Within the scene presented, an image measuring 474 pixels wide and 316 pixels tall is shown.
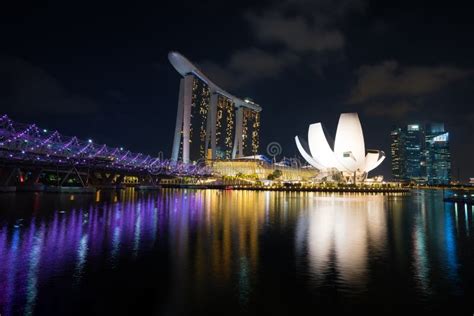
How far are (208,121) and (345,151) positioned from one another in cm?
3693

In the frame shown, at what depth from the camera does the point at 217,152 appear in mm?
95250

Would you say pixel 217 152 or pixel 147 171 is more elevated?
pixel 217 152

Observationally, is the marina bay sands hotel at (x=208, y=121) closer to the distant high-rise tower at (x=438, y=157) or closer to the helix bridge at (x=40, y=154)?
the helix bridge at (x=40, y=154)

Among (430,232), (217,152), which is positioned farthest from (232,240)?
(217,152)

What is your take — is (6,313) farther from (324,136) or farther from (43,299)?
(324,136)

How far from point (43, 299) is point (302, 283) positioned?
13.4ft

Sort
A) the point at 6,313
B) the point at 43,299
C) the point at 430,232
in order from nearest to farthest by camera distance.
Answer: the point at 6,313 → the point at 43,299 → the point at 430,232

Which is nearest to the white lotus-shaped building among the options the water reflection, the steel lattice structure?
the steel lattice structure

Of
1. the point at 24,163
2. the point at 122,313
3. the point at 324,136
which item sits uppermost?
the point at 324,136

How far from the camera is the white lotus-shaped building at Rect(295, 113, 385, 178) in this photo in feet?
198

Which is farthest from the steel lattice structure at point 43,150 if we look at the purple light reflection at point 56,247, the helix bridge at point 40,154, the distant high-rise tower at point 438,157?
the distant high-rise tower at point 438,157

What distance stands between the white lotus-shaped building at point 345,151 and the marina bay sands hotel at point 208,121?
25.1m

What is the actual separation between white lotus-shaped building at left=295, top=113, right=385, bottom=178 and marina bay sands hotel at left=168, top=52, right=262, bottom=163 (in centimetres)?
2515

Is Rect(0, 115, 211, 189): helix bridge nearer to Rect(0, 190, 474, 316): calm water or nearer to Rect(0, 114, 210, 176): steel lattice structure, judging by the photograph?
Rect(0, 114, 210, 176): steel lattice structure
